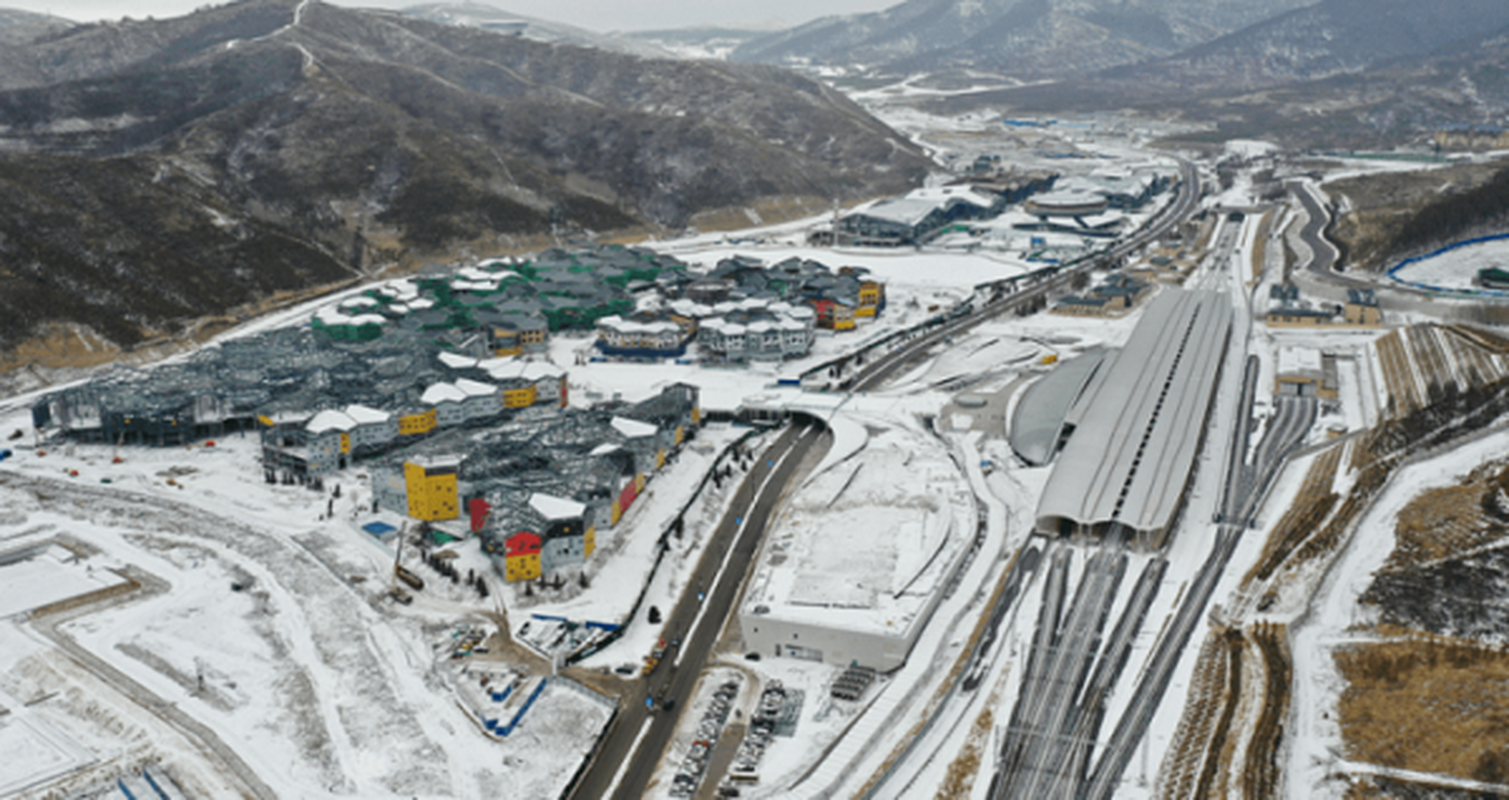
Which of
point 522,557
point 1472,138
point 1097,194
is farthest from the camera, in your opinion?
point 1472,138

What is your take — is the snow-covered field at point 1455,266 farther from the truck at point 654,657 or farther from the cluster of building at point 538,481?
the truck at point 654,657

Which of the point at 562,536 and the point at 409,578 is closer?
the point at 409,578

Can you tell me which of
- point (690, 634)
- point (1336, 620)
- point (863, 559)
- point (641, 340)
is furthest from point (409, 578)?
point (641, 340)

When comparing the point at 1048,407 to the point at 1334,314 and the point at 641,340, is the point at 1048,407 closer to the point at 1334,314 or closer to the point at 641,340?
the point at 641,340

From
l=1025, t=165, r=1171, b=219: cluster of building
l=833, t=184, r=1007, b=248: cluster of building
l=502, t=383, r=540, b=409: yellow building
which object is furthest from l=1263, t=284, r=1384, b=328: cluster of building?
l=502, t=383, r=540, b=409: yellow building

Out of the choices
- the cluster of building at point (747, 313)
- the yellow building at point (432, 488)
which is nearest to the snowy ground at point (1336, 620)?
the yellow building at point (432, 488)

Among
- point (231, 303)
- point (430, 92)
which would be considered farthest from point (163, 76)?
point (231, 303)

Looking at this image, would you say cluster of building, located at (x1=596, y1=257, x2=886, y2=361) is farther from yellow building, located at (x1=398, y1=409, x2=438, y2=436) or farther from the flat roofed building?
the flat roofed building

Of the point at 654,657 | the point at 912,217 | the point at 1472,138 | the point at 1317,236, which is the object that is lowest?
the point at 654,657
